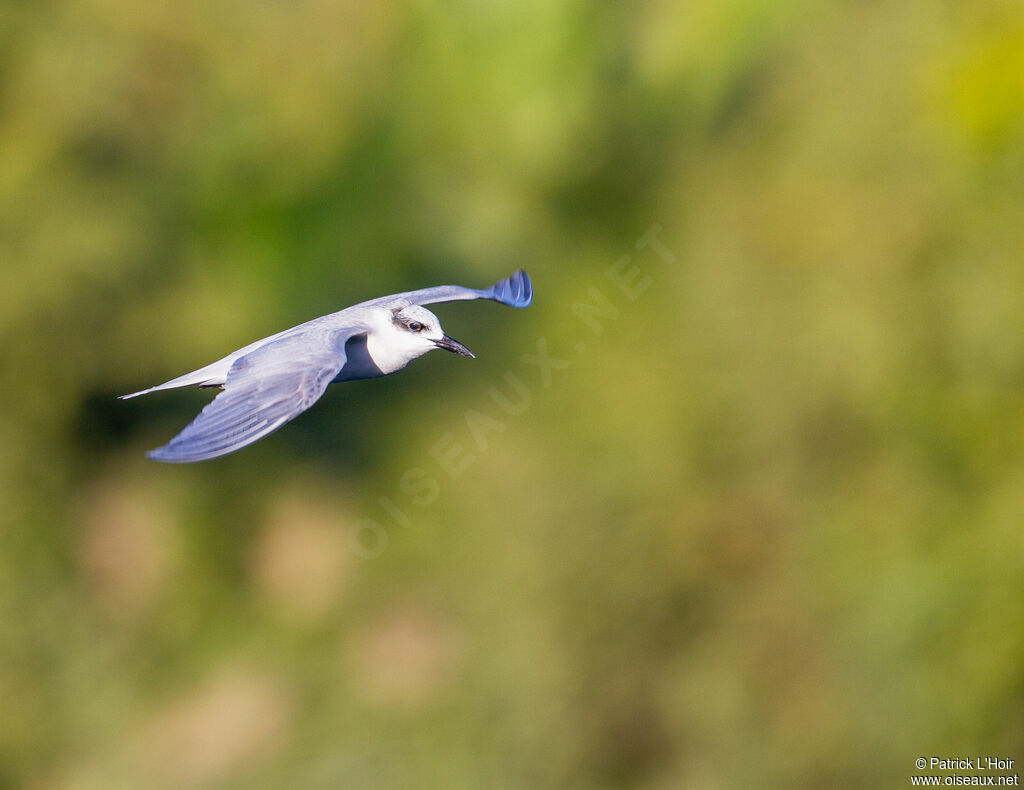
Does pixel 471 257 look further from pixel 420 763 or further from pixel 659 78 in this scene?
pixel 420 763

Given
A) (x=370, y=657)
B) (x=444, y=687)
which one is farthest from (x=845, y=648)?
(x=370, y=657)

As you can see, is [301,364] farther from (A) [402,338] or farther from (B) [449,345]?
(B) [449,345]

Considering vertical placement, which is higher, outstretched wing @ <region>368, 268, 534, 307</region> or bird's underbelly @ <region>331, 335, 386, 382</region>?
outstretched wing @ <region>368, 268, 534, 307</region>

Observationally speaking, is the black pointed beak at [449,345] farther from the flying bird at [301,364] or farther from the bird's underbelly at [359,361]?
the bird's underbelly at [359,361]

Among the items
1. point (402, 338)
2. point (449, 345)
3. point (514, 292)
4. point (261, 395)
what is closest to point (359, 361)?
point (402, 338)
